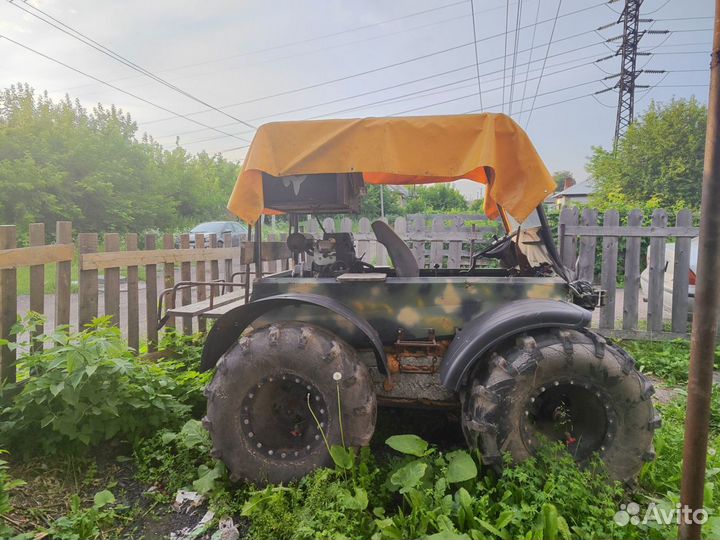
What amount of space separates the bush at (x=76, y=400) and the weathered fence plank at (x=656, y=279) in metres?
6.57

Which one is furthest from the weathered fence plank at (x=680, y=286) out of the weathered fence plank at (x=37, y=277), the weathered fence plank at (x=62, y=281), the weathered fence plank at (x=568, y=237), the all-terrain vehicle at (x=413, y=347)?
the weathered fence plank at (x=37, y=277)

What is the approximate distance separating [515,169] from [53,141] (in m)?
25.7

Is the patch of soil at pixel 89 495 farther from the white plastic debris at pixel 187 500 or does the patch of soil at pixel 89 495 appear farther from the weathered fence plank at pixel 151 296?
the weathered fence plank at pixel 151 296

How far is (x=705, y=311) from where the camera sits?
51.8 inches

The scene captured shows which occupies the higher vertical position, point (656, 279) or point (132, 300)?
point (656, 279)

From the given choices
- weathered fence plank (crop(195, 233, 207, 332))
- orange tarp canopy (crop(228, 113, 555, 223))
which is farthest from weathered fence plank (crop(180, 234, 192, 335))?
orange tarp canopy (crop(228, 113, 555, 223))

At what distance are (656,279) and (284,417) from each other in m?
6.07

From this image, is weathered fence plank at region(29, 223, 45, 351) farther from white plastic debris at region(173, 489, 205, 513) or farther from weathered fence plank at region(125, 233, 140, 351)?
white plastic debris at region(173, 489, 205, 513)

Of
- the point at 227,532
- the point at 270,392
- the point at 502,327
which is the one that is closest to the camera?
the point at 227,532

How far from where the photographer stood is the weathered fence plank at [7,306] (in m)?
3.19

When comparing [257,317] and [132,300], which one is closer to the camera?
A: [257,317]

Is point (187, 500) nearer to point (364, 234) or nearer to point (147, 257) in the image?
point (147, 257)

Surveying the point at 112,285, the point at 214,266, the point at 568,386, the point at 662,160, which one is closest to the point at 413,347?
the point at 568,386

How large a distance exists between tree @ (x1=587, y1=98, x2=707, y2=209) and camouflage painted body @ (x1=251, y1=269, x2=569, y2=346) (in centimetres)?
1851
